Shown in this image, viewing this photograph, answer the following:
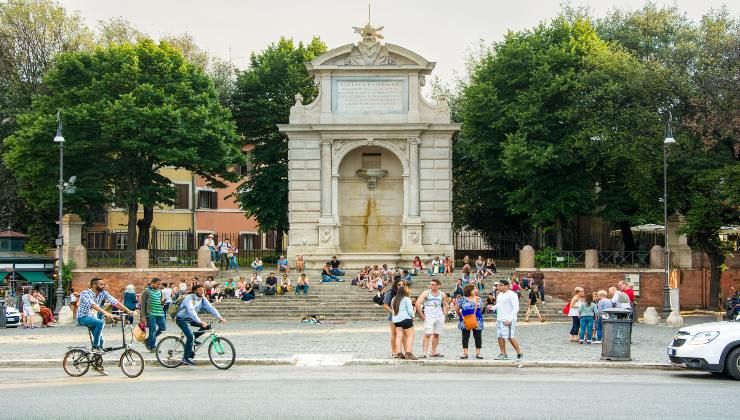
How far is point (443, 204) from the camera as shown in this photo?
48.0m

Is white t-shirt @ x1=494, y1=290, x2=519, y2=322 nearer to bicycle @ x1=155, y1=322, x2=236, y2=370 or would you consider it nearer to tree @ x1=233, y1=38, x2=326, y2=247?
bicycle @ x1=155, y1=322, x2=236, y2=370

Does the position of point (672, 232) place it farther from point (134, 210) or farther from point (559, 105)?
point (134, 210)

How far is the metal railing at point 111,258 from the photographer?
158 feet

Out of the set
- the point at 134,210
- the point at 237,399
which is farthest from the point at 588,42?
the point at 237,399

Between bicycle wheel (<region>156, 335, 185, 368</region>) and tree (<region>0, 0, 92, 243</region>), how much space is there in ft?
114

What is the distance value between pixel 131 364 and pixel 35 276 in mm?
28852

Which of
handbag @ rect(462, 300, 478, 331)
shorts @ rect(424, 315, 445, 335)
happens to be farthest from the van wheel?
shorts @ rect(424, 315, 445, 335)

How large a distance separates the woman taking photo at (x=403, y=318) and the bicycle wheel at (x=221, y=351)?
375 cm

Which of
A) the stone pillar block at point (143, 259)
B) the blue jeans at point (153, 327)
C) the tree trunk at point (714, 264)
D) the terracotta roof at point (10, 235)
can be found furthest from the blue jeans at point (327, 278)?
the blue jeans at point (153, 327)

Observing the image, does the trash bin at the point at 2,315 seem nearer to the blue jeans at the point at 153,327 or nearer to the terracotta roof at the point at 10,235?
the terracotta roof at the point at 10,235

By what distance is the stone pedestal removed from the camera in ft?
133

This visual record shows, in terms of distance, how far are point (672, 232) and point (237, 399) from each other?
33936mm

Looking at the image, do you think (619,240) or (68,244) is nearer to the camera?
(68,244)

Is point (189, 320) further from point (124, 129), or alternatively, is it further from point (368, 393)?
point (124, 129)
